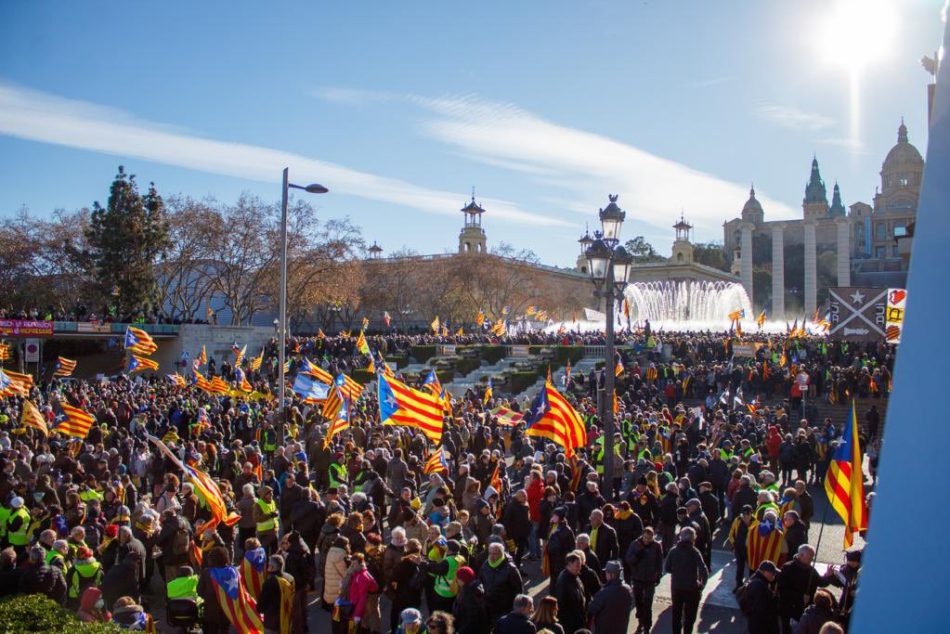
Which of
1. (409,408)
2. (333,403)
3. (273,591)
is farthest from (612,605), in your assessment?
(333,403)

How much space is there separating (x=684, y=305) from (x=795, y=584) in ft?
227

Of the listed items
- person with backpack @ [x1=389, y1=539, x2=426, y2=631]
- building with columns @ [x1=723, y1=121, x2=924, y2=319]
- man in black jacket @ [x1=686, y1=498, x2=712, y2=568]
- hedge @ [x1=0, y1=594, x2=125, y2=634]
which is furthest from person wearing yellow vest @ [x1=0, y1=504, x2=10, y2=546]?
building with columns @ [x1=723, y1=121, x2=924, y2=319]

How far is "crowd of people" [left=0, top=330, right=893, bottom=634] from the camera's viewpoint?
822cm

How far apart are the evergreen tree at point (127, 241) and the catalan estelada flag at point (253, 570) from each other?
139 ft

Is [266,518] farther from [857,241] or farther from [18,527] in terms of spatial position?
[857,241]

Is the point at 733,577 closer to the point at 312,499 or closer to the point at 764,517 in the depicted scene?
the point at 764,517

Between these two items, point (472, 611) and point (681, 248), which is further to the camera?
point (681, 248)

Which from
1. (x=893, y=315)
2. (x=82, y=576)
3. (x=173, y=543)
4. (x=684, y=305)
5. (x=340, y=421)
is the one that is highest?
(x=684, y=305)

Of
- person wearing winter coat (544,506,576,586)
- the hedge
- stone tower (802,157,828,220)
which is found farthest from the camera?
stone tower (802,157,828,220)

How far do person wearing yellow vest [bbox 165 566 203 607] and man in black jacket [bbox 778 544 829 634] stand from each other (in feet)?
18.5

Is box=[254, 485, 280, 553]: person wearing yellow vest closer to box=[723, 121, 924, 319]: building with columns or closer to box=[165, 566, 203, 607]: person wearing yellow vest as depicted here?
box=[165, 566, 203, 607]: person wearing yellow vest

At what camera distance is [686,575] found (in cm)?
900

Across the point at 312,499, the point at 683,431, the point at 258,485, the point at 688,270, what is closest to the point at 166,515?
the point at 312,499

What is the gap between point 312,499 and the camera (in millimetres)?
11875
